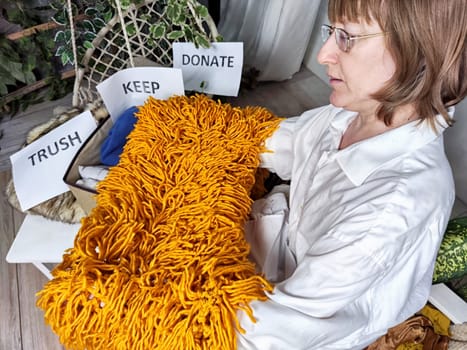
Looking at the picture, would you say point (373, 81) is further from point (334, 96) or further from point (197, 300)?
point (197, 300)

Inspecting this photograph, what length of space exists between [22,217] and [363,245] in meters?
1.15

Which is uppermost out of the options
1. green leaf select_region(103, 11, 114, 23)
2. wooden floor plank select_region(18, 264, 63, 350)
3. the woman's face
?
the woman's face

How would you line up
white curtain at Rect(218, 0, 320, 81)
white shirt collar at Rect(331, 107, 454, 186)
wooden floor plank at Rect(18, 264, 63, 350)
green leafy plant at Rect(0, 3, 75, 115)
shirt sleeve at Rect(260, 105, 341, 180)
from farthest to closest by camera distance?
white curtain at Rect(218, 0, 320, 81) → green leafy plant at Rect(0, 3, 75, 115) → wooden floor plank at Rect(18, 264, 63, 350) → shirt sleeve at Rect(260, 105, 341, 180) → white shirt collar at Rect(331, 107, 454, 186)

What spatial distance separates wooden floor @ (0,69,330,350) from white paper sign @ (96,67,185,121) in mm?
537

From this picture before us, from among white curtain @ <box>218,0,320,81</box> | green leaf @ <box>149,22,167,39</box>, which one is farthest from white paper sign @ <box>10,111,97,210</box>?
white curtain @ <box>218,0,320,81</box>

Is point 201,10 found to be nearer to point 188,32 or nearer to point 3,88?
point 188,32

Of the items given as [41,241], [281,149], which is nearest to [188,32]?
[281,149]

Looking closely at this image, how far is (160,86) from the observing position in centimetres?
120

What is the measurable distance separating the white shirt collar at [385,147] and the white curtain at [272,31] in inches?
40.7

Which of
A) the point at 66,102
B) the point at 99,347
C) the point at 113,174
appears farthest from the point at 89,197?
the point at 66,102

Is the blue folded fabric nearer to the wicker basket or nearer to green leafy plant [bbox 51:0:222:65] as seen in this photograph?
the wicker basket

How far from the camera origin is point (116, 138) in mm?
1159

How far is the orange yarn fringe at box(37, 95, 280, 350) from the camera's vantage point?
0.73 metres

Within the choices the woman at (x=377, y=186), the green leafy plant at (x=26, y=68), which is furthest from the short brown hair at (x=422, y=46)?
the green leafy plant at (x=26, y=68)
